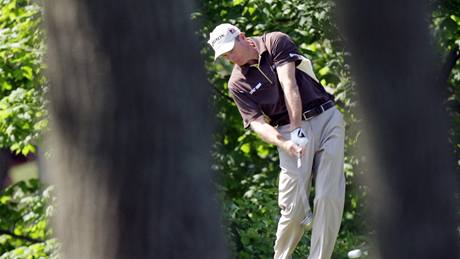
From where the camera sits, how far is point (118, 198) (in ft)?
11.5

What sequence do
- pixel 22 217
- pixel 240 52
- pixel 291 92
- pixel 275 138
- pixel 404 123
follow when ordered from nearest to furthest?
1. pixel 404 123
2. pixel 291 92
3. pixel 275 138
4. pixel 240 52
5. pixel 22 217

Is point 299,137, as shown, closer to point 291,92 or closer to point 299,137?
point 299,137

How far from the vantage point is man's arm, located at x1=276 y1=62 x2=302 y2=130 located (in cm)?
774

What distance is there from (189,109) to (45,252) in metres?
7.98

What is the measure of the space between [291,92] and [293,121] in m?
0.20

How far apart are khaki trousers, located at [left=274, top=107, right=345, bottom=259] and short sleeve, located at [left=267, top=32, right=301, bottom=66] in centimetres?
43

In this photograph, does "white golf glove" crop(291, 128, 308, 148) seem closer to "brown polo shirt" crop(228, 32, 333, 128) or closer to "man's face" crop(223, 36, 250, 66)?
"brown polo shirt" crop(228, 32, 333, 128)

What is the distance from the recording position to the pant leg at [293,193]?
806cm

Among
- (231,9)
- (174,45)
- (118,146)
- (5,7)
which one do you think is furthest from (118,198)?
(5,7)

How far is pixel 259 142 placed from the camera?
12688 millimetres

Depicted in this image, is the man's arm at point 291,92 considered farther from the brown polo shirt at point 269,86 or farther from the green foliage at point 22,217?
the green foliage at point 22,217

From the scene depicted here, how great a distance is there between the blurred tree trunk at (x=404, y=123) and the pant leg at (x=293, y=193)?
4.51 metres

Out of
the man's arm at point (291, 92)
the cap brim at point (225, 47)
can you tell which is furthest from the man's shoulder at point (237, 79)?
the man's arm at point (291, 92)

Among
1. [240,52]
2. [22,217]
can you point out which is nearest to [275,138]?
[240,52]
